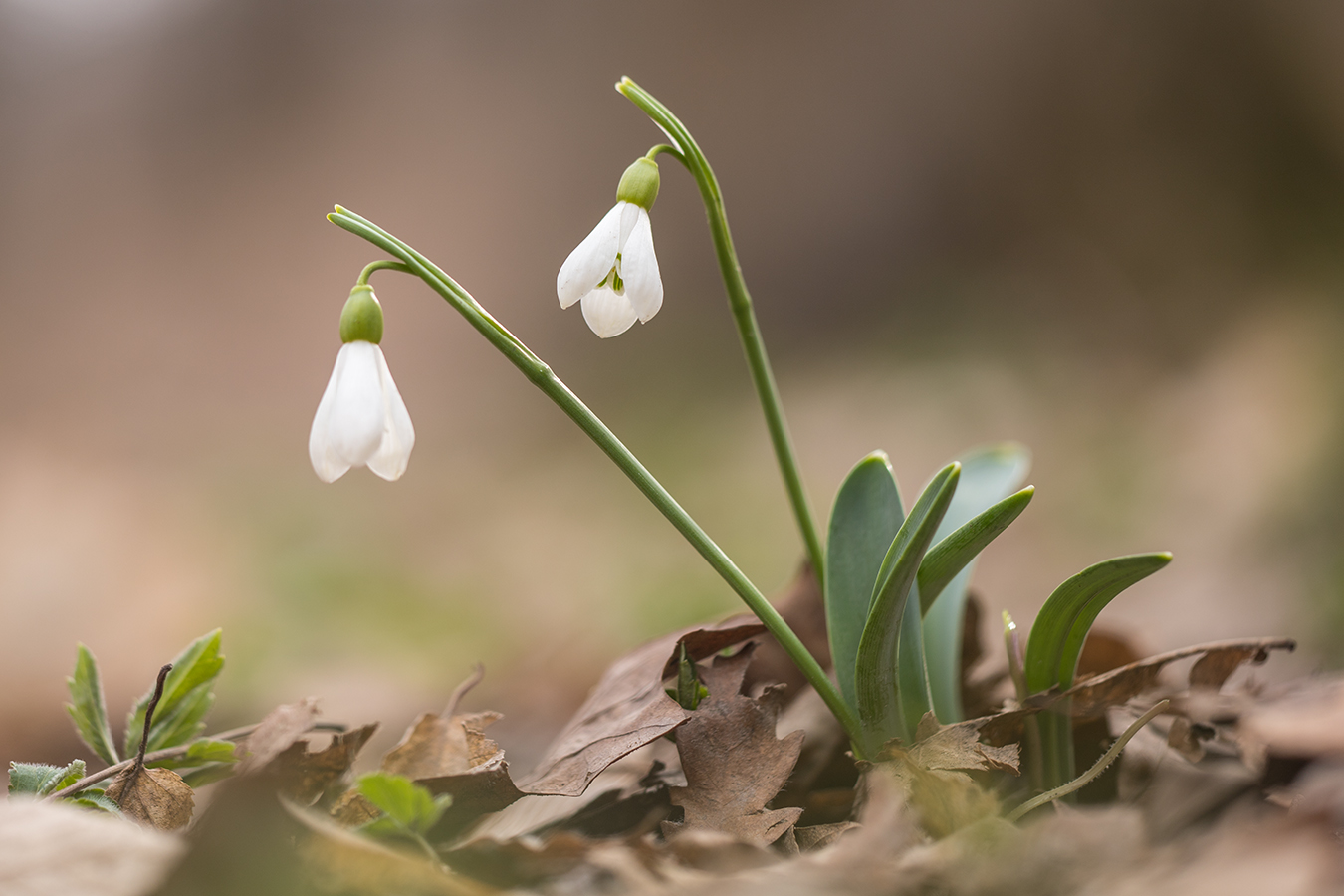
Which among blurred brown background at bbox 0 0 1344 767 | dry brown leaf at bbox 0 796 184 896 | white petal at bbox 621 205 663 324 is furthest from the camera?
blurred brown background at bbox 0 0 1344 767

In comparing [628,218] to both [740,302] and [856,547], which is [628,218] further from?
[856,547]

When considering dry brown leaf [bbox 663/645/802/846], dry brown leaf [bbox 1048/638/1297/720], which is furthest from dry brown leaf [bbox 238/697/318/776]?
dry brown leaf [bbox 1048/638/1297/720]

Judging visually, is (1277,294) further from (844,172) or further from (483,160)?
(483,160)

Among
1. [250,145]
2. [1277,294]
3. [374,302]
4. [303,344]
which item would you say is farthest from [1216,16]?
[250,145]

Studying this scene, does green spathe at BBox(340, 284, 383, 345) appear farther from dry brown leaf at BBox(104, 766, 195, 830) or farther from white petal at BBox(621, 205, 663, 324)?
dry brown leaf at BBox(104, 766, 195, 830)

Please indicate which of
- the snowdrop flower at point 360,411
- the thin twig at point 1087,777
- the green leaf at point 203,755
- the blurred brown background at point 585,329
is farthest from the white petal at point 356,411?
the blurred brown background at point 585,329

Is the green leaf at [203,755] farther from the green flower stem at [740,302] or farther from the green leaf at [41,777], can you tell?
the green flower stem at [740,302]

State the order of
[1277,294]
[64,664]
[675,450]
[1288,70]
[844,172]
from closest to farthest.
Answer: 1. [64,664]
2. [1277,294]
3. [1288,70]
4. [675,450]
5. [844,172]
